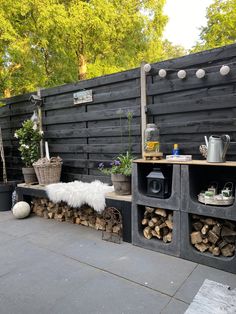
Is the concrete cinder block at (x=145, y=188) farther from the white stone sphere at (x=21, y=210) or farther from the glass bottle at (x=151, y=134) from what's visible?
the white stone sphere at (x=21, y=210)

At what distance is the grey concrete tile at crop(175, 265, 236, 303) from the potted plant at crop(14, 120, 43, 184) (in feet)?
8.56

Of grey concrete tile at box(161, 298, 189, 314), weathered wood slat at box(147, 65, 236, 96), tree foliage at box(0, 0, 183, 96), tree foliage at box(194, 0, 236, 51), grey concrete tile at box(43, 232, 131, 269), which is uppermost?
tree foliage at box(194, 0, 236, 51)

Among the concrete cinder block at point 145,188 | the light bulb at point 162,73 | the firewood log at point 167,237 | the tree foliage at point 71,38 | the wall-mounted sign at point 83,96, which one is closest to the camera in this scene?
Answer: the concrete cinder block at point 145,188

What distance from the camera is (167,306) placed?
1514mm

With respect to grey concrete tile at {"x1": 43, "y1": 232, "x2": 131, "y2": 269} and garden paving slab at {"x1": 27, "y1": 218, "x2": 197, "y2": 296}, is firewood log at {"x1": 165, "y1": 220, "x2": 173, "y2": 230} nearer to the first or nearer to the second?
garden paving slab at {"x1": 27, "y1": 218, "x2": 197, "y2": 296}

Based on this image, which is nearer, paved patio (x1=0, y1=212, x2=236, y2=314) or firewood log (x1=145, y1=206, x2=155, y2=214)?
paved patio (x1=0, y1=212, x2=236, y2=314)

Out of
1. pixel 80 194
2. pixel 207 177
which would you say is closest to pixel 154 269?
pixel 207 177

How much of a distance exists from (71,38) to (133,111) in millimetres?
3017

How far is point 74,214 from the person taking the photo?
3.11 meters

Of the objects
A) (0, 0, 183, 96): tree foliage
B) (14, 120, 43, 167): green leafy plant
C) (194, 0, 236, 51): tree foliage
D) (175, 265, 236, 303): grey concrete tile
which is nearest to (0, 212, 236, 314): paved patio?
(175, 265, 236, 303): grey concrete tile

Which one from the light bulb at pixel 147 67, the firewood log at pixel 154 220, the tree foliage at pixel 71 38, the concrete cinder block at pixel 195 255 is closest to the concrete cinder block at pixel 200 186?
the concrete cinder block at pixel 195 255

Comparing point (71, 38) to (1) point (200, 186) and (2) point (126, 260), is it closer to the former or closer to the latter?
(1) point (200, 186)

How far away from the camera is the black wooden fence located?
2.25 meters

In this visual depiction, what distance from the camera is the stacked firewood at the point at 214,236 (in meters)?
1.96
